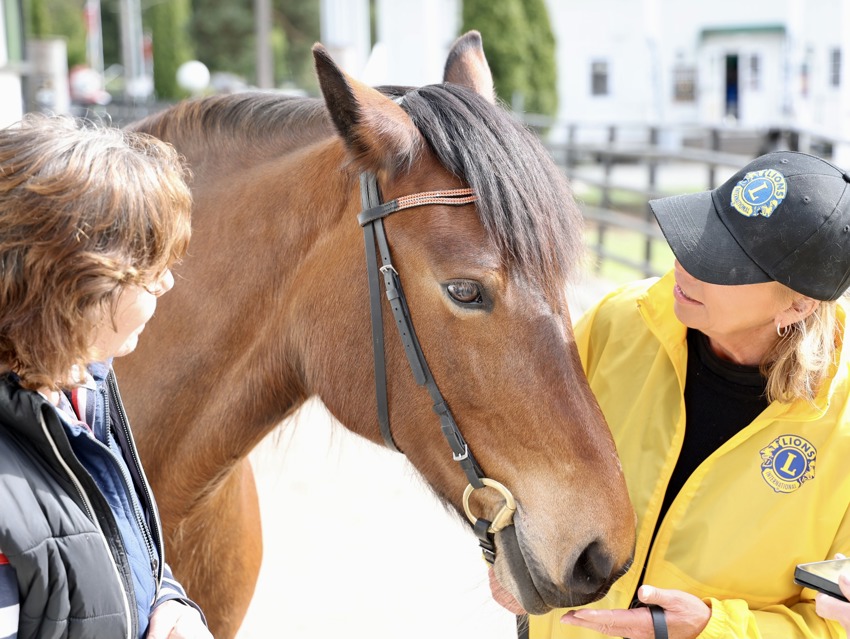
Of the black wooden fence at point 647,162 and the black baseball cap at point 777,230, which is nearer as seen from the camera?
the black baseball cap at point 777,230

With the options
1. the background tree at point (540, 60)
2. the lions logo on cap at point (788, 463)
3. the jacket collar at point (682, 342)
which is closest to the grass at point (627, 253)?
the jacket collar at point (682, 342)

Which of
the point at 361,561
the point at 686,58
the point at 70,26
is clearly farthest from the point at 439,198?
the point at 70,26

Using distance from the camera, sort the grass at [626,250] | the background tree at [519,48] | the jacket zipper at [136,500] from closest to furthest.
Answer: the jacket zipper at [136,500], the grass at [626,250], the background tree at [519,48]

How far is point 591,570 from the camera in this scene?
1613 millimetres

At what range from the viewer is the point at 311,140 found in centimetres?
206

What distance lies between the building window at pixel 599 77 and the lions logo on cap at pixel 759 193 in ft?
95.7

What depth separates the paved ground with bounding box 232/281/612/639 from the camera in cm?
377

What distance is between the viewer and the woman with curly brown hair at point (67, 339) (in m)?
1.22

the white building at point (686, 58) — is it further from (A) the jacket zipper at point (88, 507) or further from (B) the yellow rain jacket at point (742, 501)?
(A) the jacket zipper at point (88, 507)

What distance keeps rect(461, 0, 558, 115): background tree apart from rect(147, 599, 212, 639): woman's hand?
22022 mm

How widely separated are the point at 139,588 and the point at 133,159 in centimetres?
68

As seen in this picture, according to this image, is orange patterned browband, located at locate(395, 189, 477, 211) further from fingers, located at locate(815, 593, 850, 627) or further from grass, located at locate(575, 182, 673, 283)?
grass, located at locate(575, 182, 673, 283)

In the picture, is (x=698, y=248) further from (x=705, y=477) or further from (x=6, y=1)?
(x=6, y=1)

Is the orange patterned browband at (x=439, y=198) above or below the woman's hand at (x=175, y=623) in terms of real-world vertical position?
above
